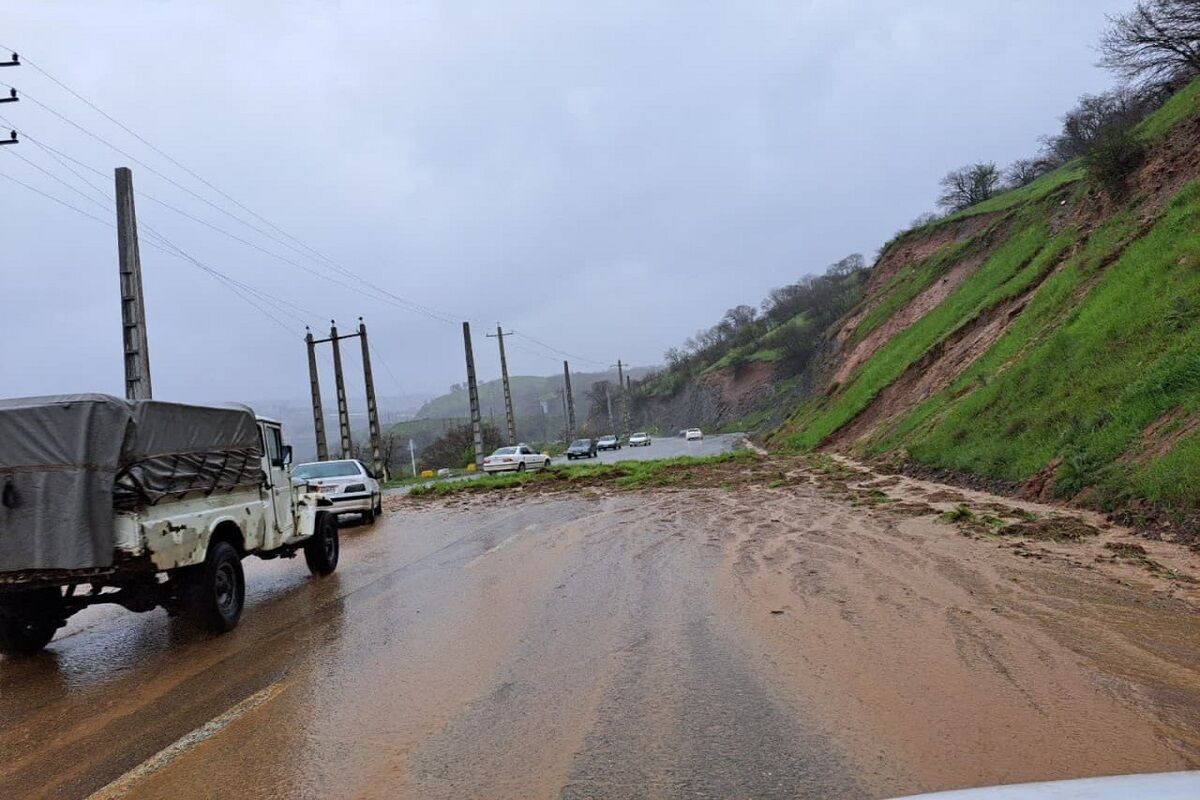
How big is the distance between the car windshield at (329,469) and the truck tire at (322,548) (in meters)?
8.21

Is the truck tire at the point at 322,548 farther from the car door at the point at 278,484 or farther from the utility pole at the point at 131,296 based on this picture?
the utility pole at the point at 131,296

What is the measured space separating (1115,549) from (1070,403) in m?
6.38

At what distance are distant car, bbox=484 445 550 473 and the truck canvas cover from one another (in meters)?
28.9

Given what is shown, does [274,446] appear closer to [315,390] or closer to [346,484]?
[346,484]

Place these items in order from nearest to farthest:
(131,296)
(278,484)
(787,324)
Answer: (278,484)
(131,296)
(787,324)

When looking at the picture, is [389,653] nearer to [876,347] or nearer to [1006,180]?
[876,347]

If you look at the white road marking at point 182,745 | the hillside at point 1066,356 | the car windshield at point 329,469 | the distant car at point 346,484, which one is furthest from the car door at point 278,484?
the hillside at point 1066,356

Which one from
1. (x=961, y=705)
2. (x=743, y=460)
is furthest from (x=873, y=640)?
(x=743, y=460)

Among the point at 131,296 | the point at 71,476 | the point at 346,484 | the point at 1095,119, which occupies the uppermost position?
the point at 1095,119

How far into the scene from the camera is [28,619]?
7719mm

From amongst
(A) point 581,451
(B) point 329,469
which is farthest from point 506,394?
(B) point 329,469

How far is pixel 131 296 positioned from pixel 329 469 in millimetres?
5994

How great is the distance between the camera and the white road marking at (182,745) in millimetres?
4352

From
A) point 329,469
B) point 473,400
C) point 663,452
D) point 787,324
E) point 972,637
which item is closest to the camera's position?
point 972,637
